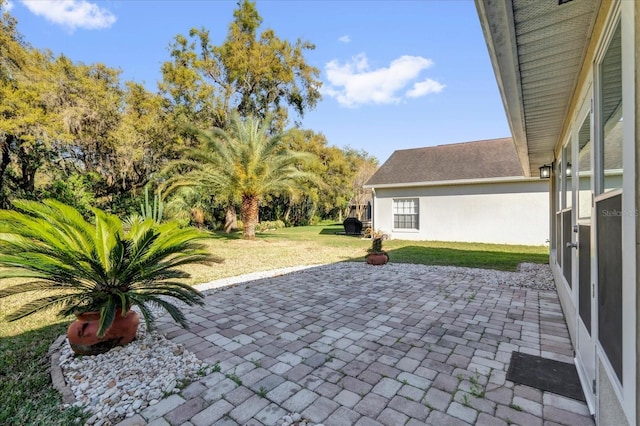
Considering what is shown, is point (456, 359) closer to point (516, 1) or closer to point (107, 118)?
point (516, 1)

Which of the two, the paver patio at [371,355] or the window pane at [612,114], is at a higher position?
the window pane at [612,114]

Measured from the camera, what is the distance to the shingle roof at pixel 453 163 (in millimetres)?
13508

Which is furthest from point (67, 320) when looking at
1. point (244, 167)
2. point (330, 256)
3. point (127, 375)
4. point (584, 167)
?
point (244, 167)

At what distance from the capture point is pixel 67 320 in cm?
444

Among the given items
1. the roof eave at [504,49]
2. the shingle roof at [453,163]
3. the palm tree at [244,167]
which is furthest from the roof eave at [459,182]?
the roof eave at [504,49]

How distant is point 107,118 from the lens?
1498 centimetres

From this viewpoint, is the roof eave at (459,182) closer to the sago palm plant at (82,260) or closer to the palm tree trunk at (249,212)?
the palm tree trunk at (249,212)

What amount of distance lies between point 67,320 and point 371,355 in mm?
4460

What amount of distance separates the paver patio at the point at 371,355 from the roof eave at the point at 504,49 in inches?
112

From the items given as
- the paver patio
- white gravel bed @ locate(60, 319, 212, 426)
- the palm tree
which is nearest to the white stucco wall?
the palm tree

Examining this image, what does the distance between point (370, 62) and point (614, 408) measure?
14931 mm

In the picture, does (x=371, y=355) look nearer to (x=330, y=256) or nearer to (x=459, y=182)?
(x=330, y=256)

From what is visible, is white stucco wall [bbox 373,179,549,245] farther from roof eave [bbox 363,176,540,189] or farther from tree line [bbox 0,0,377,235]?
tree line [bbox 0,0,377,235]

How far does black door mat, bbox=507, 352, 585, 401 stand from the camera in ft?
8.44
